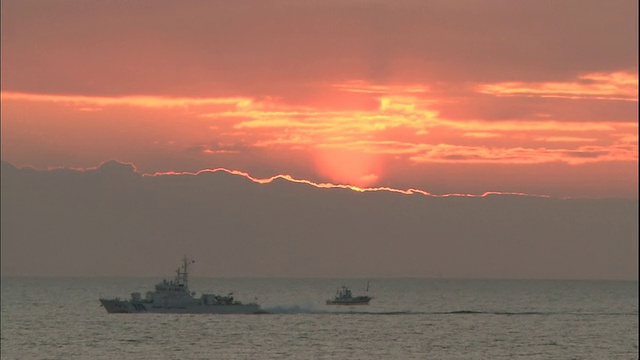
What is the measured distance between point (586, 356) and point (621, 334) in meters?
50.0

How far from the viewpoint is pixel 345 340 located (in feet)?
560

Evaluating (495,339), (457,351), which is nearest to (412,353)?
(457,351)

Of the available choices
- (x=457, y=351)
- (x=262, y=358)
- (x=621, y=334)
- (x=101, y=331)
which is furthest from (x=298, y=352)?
(x=621, y=334)

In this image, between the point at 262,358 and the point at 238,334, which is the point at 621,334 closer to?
the point at 238,334

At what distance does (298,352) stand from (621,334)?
233 ft

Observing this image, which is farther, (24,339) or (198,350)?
(24,339)

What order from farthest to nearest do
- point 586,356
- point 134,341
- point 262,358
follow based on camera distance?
1. point 134,341
2. point 586,356
3. point 262,358

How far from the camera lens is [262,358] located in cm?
13812

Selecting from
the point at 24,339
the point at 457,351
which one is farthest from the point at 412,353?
the point at 24,339

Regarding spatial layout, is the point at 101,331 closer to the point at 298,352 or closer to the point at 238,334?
the point at 238,334

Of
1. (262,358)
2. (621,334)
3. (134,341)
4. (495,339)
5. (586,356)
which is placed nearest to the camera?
(262,358)

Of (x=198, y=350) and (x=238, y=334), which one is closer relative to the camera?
(x=198, y=350)

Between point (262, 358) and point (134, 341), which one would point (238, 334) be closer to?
point (134, 341)

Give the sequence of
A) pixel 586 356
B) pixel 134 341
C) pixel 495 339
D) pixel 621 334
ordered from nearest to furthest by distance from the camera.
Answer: pixel 586 356 < pixel 134 341 < pixel 495 339 < pixel 621 334
